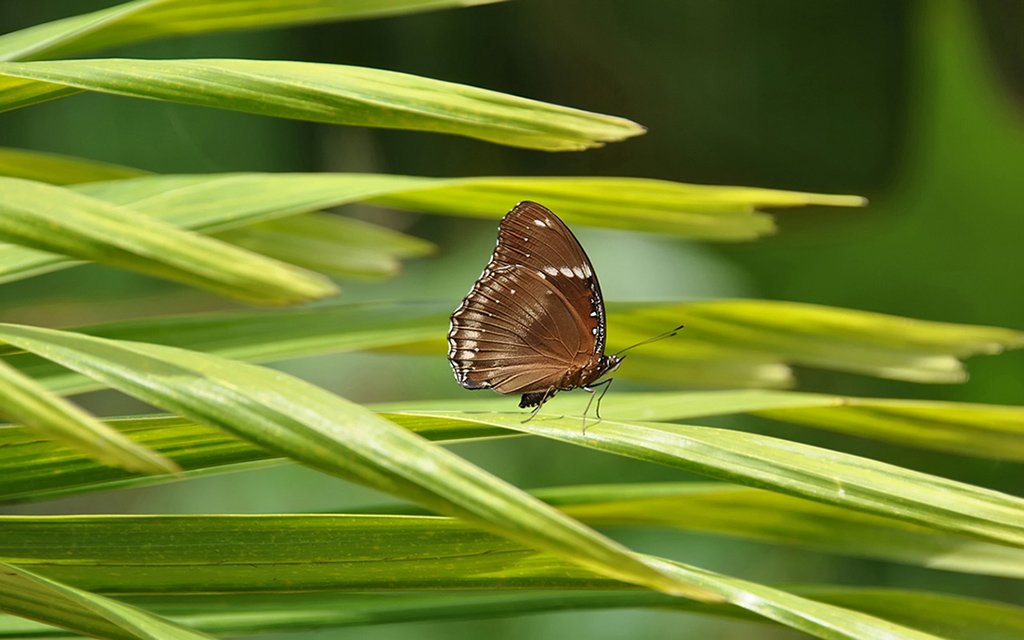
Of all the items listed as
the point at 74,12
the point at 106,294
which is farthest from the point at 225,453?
the point at 74,12

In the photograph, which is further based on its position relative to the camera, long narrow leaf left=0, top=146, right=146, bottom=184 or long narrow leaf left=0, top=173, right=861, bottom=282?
long narrow leaf left=0, top=146, right=146, bottom=184

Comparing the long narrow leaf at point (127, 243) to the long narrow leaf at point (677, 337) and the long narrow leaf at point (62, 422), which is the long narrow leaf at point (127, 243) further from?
the long narrow leaf at point (677, 337)

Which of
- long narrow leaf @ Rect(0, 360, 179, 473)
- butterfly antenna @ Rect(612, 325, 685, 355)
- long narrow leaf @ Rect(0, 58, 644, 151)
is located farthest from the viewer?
butterfly antenna @ Rect(612, 325, 685, 355)

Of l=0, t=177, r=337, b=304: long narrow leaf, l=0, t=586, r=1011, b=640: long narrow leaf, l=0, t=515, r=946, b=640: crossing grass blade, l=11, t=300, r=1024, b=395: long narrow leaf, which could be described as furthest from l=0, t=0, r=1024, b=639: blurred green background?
l=0, t=177, r=337, b=304: long narrow leaf

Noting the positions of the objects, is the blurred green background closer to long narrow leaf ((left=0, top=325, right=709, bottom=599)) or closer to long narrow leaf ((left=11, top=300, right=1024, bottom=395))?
long narrow leaf ((left=11, top=300, right=1024, bottom=395))

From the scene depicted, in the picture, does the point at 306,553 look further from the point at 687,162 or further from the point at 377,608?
the point at 687,162

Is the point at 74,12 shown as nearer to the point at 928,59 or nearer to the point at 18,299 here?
the point at 18,299
